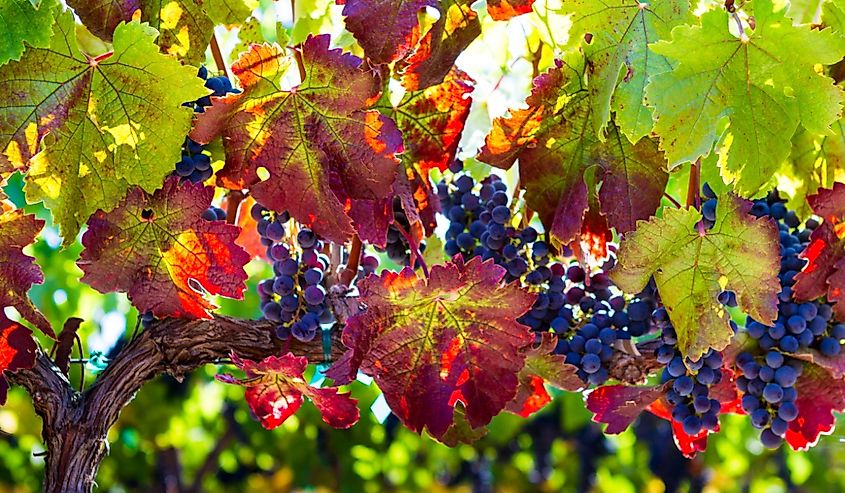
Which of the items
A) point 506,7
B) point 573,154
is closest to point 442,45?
point 506,7

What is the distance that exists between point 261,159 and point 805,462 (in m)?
4.07

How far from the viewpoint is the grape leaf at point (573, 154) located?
0.98 m

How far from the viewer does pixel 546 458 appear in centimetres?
465

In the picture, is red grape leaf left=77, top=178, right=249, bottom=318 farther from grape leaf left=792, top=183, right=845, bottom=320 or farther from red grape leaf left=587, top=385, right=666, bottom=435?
grape leaf left=792, top=183, right=845, bottom=320

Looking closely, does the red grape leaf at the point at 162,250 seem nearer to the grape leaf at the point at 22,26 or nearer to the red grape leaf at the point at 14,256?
the red grape leaf at the point at 14,256

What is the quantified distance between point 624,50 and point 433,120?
0.62 ft

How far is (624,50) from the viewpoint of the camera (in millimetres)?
937

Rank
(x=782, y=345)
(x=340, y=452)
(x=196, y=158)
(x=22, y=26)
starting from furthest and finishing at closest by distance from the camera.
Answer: (x=340, y=452)
(x=782, y=345)
(x=196, y=158)
(x=22, y=26)

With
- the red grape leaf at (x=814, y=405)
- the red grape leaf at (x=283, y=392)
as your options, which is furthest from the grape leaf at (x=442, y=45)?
the red grape leaf at (x=814, y=405)

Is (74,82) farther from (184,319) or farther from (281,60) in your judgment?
(184,319)

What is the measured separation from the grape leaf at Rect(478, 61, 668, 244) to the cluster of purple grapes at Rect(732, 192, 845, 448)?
21 cm

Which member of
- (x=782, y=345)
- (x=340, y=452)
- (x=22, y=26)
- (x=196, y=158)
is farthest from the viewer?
(x=340, y=452)

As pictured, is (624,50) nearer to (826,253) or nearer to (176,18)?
(826,253)

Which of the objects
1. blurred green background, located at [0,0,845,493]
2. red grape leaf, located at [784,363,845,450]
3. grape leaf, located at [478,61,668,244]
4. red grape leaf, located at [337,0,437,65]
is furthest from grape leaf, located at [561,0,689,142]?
blurred green background, located at [0,0,845,493]
